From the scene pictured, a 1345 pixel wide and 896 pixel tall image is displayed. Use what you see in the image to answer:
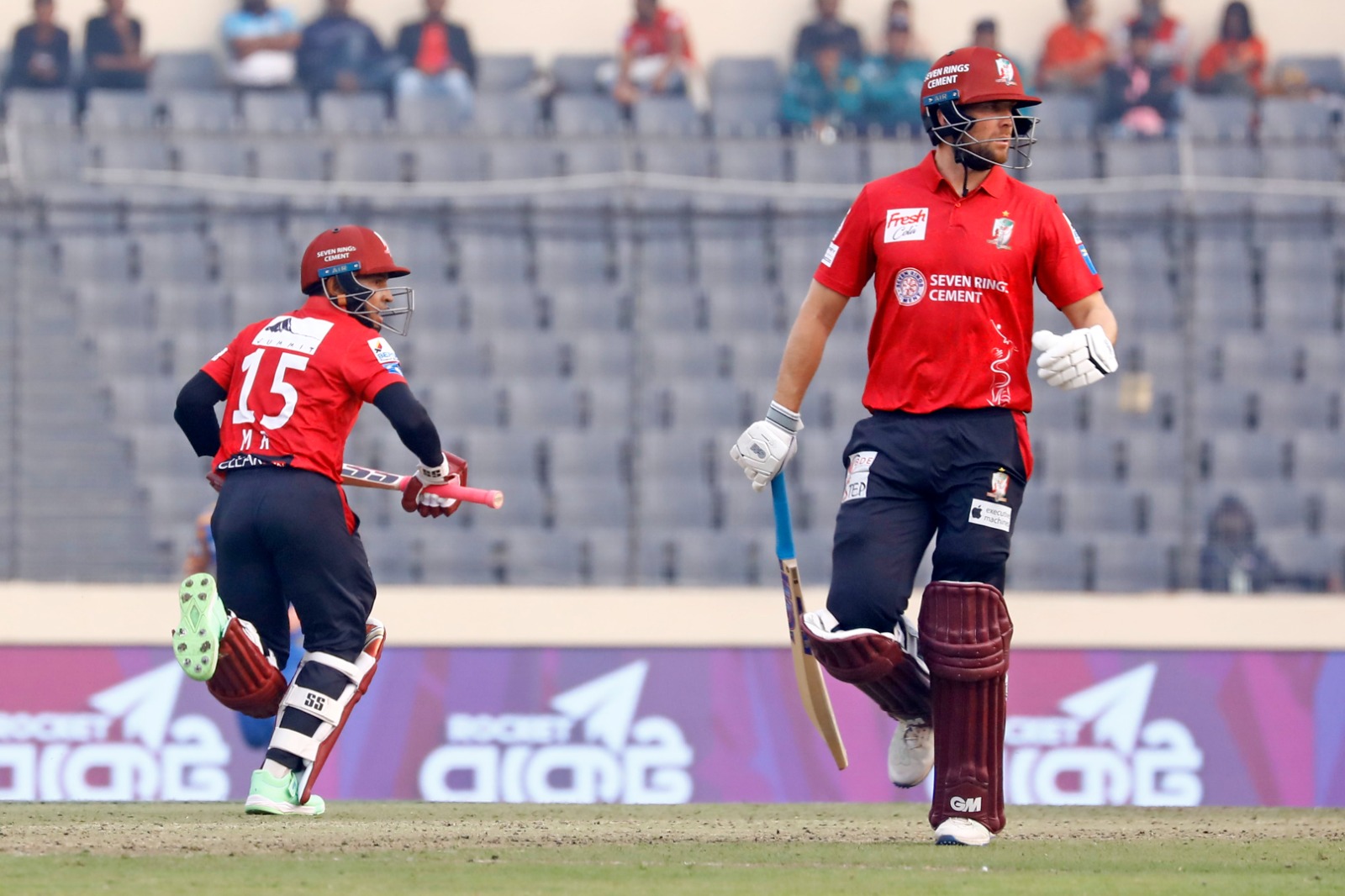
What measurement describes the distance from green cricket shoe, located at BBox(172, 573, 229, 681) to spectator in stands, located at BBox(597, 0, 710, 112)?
891 cm

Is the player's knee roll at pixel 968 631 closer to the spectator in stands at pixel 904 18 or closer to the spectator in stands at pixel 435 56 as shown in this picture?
the spectator in stands at pixel 435 56

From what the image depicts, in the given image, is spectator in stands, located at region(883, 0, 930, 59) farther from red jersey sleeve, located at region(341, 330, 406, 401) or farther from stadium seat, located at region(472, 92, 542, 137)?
red jersey sleeve, located at region(341, 330, 406, 401)

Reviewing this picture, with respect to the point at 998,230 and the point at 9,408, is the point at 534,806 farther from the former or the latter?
the point at 9,408

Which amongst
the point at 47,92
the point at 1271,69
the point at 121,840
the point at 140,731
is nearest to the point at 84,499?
the point at 140,731

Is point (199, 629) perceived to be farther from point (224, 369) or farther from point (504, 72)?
point (504, 72)

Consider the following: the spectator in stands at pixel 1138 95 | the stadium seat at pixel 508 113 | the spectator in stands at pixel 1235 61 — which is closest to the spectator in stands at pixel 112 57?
the stadium seat at pixel 508 113

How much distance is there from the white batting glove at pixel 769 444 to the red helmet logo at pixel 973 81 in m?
1.01

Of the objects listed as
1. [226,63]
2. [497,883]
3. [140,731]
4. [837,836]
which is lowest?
[140,731]

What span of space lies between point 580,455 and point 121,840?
6497mm

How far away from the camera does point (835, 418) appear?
1215 centimetres

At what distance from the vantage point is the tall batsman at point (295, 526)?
6.02 metres

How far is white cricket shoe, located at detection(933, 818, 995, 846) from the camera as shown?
5379 mm

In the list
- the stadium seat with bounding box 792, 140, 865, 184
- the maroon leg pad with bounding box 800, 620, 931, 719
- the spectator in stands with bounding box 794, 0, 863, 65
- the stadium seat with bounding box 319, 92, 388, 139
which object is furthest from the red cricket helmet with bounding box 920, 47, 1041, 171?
the spectator in stands with bounding box 794, 0, 863, 65

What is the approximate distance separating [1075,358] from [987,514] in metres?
0.50
